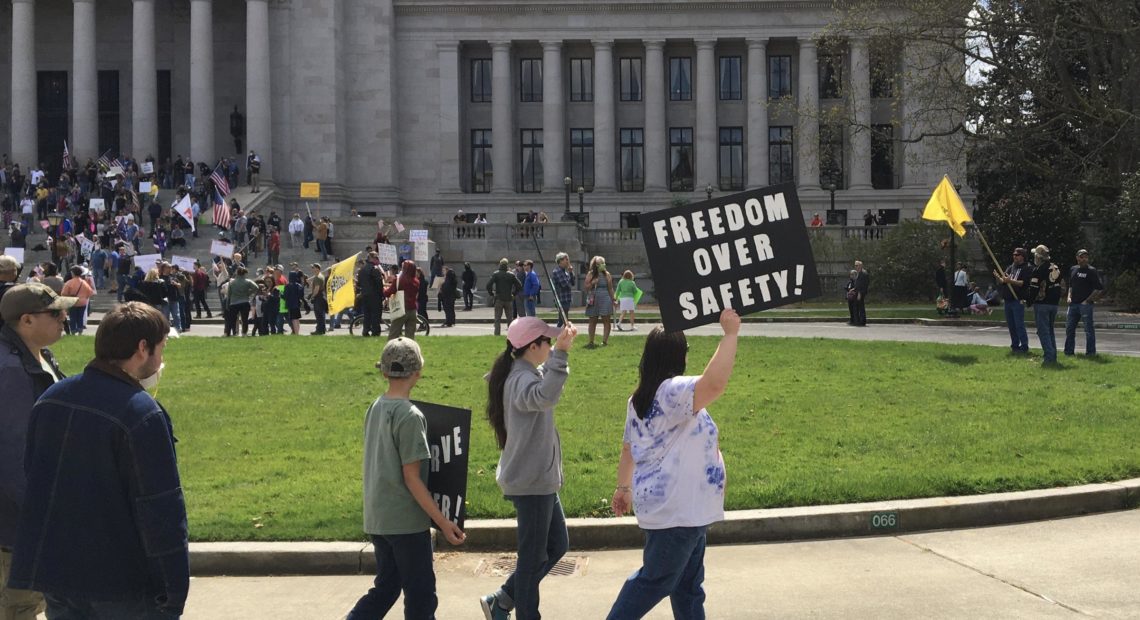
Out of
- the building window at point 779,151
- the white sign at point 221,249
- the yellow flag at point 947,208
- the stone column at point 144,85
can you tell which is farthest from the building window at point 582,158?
the yellow flag at point 947,208

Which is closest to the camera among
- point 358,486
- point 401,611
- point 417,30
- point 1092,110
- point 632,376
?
point 401,611

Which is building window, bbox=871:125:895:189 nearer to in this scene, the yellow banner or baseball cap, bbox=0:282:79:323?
the yellow banner

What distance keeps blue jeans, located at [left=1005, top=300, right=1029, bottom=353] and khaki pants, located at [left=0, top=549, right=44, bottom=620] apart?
59.8 ft

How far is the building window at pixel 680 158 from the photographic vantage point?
223ft

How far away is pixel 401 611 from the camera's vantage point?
27.1ft

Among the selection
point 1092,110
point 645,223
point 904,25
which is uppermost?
point 904,25

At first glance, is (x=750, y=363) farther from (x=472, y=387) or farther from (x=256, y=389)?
(x=256, y=389)

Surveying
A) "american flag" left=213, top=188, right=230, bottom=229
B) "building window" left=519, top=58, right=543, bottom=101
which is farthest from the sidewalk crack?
"building window" left=519, top=58, right=543, bottom=101

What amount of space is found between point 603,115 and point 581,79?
329 cm

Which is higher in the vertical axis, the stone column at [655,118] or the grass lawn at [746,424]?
the stone column at [655,118]

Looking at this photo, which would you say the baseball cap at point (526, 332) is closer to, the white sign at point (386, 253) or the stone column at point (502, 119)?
the white sign at point (386, 253)

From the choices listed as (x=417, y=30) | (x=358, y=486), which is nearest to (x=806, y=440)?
(x=358, y=486)

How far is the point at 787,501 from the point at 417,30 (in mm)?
58751

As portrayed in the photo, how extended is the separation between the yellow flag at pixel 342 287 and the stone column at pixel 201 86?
34.8 metres
